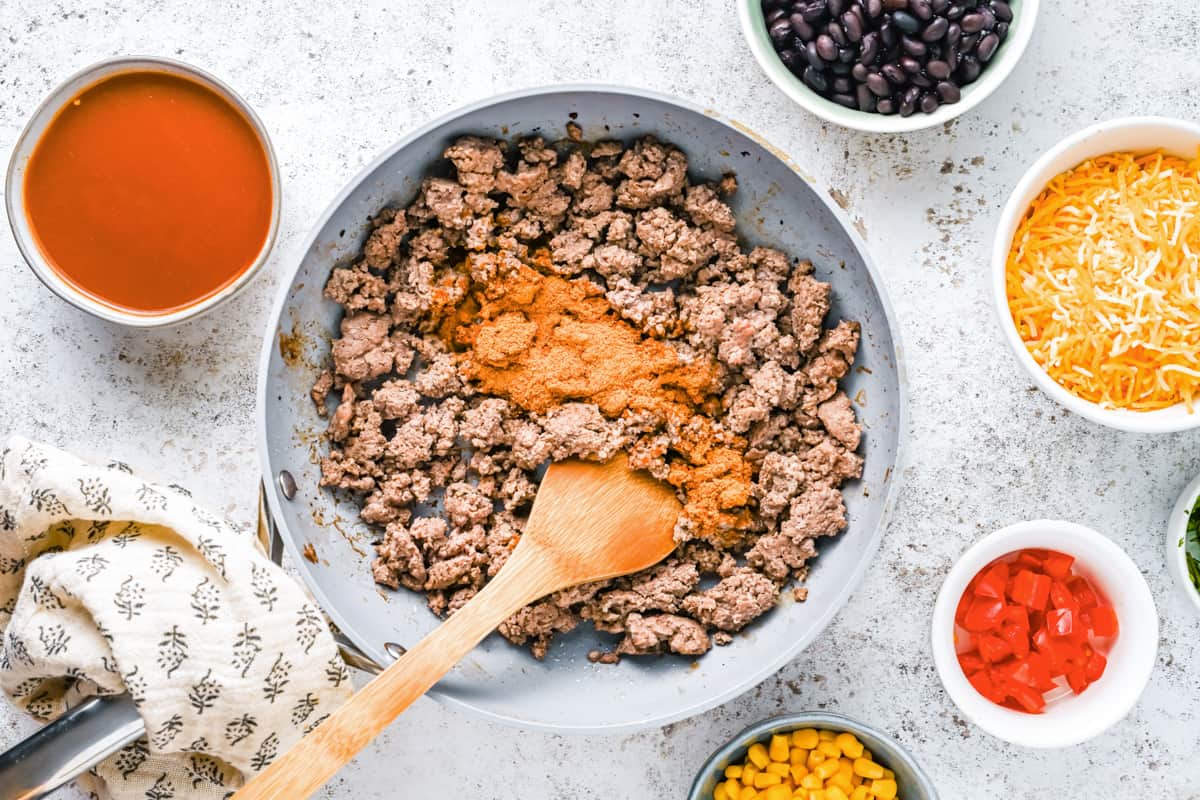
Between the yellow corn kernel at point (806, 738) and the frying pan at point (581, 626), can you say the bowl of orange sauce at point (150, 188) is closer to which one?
the frying pan at point (581, 626)

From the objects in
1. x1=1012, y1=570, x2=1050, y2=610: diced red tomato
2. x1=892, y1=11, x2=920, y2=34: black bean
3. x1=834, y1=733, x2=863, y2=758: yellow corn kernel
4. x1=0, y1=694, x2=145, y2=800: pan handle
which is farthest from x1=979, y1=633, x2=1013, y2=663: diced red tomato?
x1=0, y1=694, x2=145, y2=800: pan handle

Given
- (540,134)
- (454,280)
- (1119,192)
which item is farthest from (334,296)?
(1119,192)

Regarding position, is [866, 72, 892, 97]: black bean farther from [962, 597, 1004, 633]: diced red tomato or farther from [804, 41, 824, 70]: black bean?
[962, 597, 1004, 633]: diced red tomato

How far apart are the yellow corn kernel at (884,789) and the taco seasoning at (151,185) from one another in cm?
189

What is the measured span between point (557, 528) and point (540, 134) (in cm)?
89

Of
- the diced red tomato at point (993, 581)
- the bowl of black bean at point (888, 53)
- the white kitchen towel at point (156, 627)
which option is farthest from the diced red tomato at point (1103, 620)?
the white kitchen towel at point (156, 627)

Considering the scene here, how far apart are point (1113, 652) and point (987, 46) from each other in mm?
1415

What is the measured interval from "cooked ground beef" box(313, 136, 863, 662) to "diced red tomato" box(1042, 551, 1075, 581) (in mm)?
516

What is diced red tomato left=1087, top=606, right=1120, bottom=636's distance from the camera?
7.98ft

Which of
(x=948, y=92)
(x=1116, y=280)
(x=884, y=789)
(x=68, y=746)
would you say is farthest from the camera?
(x=884, y=789)

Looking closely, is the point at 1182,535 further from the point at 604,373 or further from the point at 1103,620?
the point at 604,373

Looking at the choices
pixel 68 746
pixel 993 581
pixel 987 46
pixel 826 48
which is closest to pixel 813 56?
pixel 826 48

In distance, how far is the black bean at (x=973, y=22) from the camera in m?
2.32

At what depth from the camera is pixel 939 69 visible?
92.7 inches
